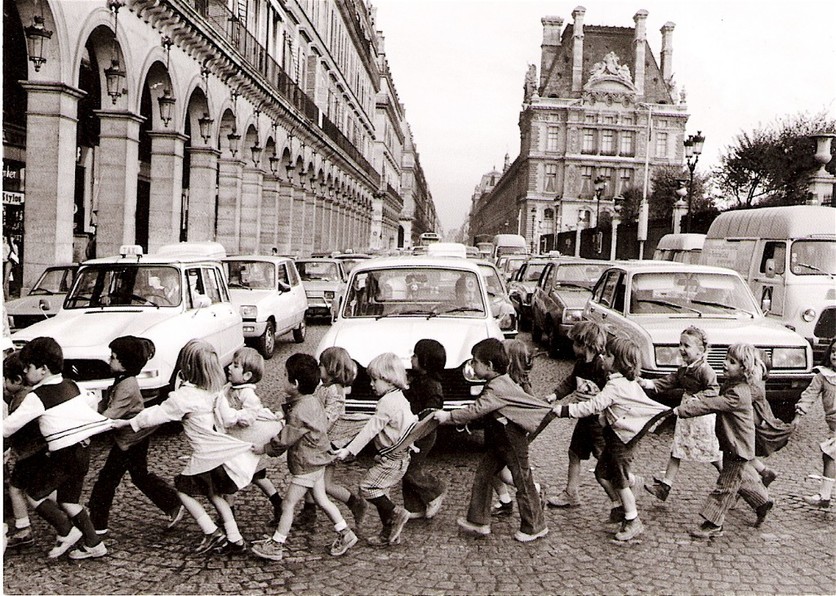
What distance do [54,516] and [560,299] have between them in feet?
35.2

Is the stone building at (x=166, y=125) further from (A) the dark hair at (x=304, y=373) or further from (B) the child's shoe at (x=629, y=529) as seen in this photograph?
(B) the child's shoe at (x=629, y=529)

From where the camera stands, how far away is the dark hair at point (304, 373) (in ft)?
15.6

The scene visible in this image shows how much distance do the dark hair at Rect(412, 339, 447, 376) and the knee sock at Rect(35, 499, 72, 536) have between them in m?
2.25

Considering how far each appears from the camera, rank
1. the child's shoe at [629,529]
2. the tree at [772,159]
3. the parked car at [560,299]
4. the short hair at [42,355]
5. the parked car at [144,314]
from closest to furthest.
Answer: the short hair at [42,355]
the child's shoe at [629,529]
the parked car at [144,314]
the parked car at [560,299]
the tree at [772,159]

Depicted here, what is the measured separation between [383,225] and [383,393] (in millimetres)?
82737

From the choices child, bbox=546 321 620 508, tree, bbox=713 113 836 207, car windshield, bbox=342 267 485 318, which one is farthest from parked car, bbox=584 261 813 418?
tree, bbox=713 113 836 207

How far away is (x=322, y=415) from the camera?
483 centimetres

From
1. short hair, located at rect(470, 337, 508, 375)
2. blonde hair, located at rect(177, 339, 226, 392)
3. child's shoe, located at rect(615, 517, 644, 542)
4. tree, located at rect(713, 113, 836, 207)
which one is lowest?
child's shoe, located at rect(615, 517, 644, 542)

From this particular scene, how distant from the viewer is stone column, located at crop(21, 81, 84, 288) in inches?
560

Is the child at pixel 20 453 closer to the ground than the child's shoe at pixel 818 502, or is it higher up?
higher up

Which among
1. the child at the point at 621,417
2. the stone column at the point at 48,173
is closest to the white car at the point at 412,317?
the child at the point at 621,417

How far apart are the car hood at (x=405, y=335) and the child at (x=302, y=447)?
2061mm

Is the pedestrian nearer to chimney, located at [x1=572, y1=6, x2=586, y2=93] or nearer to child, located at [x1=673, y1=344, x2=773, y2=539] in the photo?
child, located at [x1=673, y1=344, x2=773, y2=539]

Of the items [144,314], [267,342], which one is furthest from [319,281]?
[144,314]
